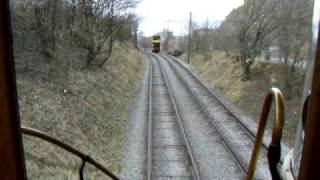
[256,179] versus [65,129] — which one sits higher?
[65,129]

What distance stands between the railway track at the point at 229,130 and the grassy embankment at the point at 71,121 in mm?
3179

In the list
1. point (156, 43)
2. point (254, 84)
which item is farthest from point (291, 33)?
point (156, 43)

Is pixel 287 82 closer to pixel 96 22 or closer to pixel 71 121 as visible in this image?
pixel 96 22

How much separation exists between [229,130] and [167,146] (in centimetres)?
298

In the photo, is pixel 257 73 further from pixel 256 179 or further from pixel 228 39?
pixel 256 179

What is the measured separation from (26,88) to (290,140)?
839cm

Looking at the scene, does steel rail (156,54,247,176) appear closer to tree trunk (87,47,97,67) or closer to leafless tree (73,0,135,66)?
tree trunk (87,47,97,67)

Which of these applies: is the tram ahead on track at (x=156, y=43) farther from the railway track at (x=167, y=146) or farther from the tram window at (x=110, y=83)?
the railway track at (x=167, y=146)

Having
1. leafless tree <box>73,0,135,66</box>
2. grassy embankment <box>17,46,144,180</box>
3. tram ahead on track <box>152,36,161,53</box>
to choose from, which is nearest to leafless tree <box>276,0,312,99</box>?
grassy embankment <box>17,46,144,180</box>

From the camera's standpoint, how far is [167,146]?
12516 millimetres

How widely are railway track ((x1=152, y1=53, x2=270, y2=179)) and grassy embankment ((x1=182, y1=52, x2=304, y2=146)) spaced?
3.98 feet

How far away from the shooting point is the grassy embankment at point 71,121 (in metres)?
9.22

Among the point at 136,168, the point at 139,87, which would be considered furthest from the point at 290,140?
the point at 139,87

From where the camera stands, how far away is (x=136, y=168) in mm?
10805
